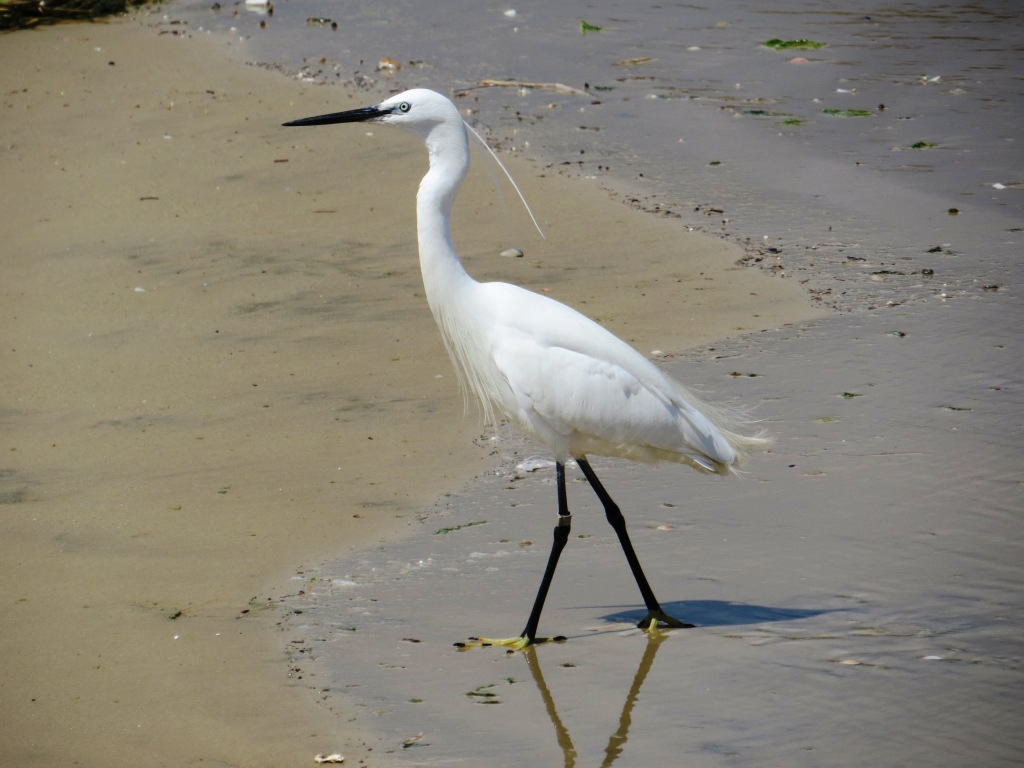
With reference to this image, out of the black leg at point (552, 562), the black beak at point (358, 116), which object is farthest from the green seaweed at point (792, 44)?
the black leg at point (552, 562)

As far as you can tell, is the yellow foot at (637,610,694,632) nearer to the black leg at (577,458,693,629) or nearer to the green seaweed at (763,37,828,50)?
the black leg at (577,458,693,629)

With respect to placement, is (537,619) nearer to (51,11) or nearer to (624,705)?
(624,705)

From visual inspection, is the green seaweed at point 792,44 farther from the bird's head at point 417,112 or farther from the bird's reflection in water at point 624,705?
the bird's reflection in water at point 624,705

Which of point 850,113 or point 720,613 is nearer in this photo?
point 720,613

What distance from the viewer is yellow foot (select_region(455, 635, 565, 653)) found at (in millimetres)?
4281

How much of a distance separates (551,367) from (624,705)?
1.21 meters

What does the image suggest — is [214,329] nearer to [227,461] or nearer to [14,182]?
[227,461]

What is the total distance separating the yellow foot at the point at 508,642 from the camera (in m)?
4.28

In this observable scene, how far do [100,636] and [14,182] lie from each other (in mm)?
6200

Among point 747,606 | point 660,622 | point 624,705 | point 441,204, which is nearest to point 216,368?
point 441,204

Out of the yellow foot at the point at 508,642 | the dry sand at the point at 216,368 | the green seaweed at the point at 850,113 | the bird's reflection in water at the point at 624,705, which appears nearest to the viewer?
the bird's reflection in water at the point at 624,705

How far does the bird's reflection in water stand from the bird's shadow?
162 millimetres

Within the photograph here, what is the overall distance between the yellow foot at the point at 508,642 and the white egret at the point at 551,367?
23 centimetres

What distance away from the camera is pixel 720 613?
444 cm
